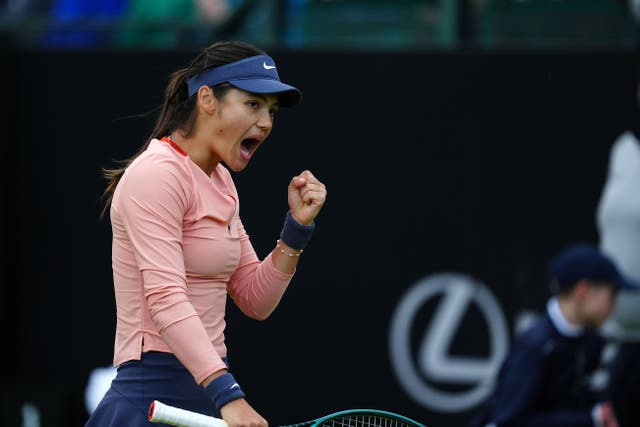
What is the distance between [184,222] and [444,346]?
3.54m

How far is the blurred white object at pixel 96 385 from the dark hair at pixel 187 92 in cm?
330

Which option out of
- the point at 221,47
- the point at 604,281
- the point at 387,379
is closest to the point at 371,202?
the point at 387,379

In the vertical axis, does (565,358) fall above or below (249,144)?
below

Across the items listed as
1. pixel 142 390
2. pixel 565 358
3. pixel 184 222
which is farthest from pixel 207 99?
pixel 565 358

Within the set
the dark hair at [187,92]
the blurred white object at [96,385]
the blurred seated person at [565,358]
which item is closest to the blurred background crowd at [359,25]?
the blurred seated person at [565,358]

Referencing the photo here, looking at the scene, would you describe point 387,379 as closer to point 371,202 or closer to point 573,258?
point 371,202

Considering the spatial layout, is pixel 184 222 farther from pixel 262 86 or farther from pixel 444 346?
pixel 444 346

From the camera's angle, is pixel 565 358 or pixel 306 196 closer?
pixel 306 196

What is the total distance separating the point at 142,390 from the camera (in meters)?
3.07

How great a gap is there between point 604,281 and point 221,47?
285 cm

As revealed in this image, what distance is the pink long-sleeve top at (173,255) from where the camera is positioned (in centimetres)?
291

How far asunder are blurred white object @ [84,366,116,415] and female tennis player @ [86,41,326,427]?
11.0 feet

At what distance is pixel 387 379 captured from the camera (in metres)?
6.43

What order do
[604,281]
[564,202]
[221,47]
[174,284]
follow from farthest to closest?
[564,202], [604,281], [221,47], [174,284]
